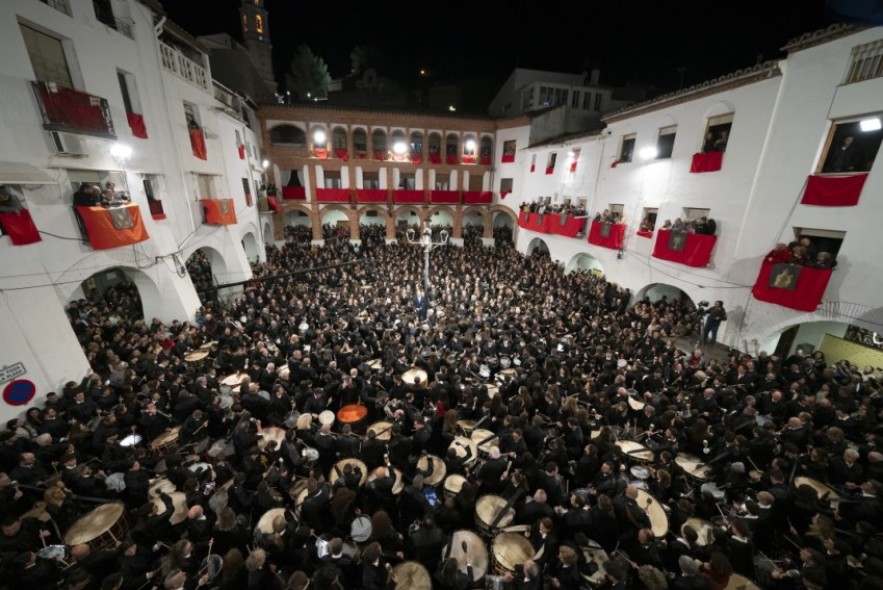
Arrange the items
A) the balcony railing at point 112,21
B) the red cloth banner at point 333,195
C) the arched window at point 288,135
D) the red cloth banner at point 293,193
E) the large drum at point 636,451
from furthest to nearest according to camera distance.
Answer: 1. the red cloth banner at point 333,195
2. the arched window at point 288,135
3. the red cloth banner at point 293,193
4. the balcony railing at point 112,21
5. the large drum at point 636,451

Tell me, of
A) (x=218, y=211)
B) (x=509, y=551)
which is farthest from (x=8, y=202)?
(x=509, y=551)

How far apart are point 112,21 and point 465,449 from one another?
15.4m

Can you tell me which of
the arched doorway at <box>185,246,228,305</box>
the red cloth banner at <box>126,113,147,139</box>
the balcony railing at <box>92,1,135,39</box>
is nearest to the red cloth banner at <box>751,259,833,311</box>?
the arched doorway at <box>185,246,228,305</box>

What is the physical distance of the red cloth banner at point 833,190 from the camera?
30.0 feet

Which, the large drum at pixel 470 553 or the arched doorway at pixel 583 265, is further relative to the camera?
the arched doorway at pixel 583 265

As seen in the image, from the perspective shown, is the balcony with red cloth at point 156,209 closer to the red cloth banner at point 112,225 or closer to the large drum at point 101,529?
the red cloth banner at point 112,225

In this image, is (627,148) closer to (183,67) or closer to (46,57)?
(183,67)

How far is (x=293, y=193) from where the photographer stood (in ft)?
82.6

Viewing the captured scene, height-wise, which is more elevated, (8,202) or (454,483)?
(8,202)

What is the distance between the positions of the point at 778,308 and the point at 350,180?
80.9 ft

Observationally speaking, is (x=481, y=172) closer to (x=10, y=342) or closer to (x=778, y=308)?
(x=778, y=308)

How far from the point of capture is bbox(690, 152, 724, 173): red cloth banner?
1239cm

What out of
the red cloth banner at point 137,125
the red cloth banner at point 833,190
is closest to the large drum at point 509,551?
the red cloth banner at point 833,190

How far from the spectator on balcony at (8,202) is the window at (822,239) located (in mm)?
19911
